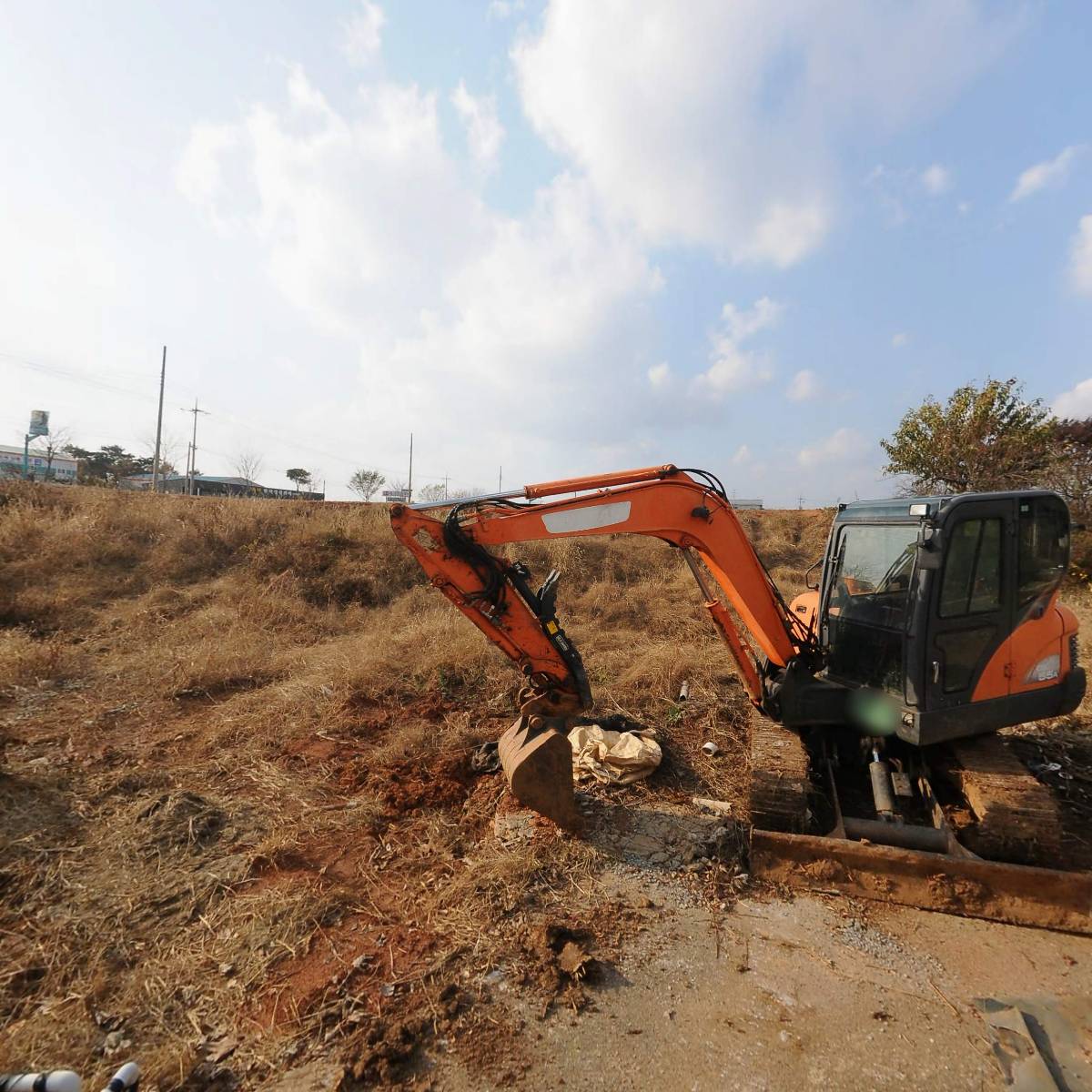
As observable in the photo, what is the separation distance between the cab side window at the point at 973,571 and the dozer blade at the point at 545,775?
9.10 ft

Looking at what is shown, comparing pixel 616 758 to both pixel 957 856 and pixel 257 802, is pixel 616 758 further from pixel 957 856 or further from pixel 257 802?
pixel 257 802

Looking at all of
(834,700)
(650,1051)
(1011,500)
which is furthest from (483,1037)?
(1011,500)

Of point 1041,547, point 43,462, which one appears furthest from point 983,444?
point 43,462

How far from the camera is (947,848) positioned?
3633 millimetres

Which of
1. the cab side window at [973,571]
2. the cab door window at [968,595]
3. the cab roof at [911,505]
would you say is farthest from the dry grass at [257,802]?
the cab roof at [911,505]

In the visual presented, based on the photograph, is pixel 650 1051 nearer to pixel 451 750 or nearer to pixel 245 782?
pixel 451 750

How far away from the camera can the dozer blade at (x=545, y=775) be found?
3846 millimetres

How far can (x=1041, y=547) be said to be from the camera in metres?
4.13

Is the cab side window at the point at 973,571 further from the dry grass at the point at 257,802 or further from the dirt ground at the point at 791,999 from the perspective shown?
the dry grass at the point at 257,802

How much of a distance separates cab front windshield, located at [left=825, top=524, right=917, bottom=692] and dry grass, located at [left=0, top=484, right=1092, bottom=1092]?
4.74 feet

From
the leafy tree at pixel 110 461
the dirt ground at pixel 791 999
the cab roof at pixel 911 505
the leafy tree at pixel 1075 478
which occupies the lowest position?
the dirt ground at pixel 791 999

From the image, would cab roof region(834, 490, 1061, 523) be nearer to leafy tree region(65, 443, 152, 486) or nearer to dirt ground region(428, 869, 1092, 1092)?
dirt ground region(428, 869, 1092, 1092)

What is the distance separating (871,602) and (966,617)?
Answer: 23.3 inches

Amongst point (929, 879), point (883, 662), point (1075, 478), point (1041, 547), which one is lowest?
point (929, 879)
